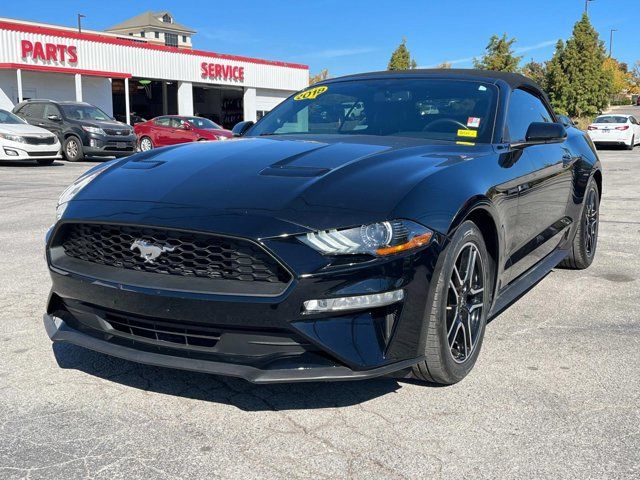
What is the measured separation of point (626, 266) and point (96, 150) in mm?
15137

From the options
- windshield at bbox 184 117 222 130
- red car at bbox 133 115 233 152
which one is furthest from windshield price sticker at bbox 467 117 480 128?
windshield at bbox 184 117 222 130

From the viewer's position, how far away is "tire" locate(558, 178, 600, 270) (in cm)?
533

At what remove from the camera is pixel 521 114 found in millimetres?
4387

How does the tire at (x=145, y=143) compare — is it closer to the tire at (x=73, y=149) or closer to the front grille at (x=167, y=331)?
the tire at (x=73, y=149)

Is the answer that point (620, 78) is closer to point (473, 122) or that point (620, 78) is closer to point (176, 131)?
point (176, 131)

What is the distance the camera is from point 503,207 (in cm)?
342

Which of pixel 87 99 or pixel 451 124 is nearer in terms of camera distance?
pixel 451 124

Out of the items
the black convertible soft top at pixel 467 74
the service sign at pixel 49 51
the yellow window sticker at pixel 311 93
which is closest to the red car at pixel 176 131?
the service sign at pixel 49 51

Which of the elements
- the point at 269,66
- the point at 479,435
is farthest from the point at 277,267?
the point at 269,66

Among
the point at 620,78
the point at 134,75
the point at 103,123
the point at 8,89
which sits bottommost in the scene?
the point at 103,123

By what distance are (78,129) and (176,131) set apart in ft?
15.4

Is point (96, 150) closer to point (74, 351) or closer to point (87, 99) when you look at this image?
point (87, 99)

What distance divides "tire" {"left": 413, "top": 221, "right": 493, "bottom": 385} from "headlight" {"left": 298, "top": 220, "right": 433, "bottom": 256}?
247 millimetres

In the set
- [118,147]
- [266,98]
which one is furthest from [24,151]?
[266,98]
